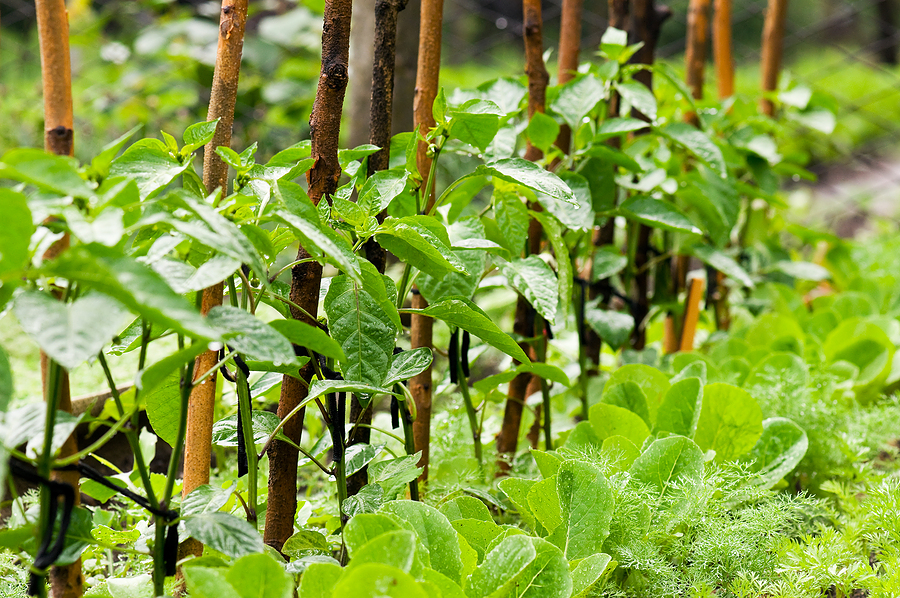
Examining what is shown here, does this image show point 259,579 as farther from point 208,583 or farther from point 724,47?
point 724,47

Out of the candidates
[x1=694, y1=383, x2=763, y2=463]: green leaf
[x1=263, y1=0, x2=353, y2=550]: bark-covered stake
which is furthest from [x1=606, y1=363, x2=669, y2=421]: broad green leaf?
[x1=263, y1=0, x2=353, y2=550]: bark-covered stake

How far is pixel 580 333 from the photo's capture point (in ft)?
3.10

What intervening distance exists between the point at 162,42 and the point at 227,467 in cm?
224

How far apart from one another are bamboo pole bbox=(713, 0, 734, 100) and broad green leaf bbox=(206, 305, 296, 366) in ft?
4.90

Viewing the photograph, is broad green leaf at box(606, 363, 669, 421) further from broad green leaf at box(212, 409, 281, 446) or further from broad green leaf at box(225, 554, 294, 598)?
broad green leaf at box(225, 554, 294, 598)

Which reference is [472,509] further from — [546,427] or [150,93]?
[150,93]

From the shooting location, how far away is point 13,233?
36cm

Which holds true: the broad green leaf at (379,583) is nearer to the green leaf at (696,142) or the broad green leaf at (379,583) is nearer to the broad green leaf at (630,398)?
the broad green leaf at (630,398)

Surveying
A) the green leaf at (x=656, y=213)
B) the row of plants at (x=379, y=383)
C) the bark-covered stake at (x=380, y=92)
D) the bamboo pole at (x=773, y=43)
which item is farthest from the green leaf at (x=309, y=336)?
the bamboo pole at (x=773, y=43)

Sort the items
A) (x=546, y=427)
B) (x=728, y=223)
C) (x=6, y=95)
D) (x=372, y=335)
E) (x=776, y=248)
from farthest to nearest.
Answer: (x=6, y=95)
(x=776, y=248)
(x=728, y=223)
(x=546, y=427)
(x=372, y=335)

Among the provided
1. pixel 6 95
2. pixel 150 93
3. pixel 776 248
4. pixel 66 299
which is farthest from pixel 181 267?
pixel 6 95

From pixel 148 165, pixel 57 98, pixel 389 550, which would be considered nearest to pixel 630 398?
pixel 389 550

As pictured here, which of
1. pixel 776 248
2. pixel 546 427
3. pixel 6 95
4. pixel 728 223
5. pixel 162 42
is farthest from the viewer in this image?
pixel 6 95

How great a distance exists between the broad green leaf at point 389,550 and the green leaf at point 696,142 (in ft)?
2.37
